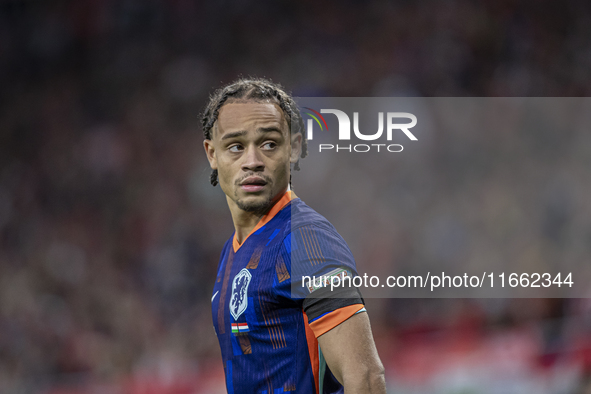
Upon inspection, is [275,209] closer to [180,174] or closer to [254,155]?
[254,155]

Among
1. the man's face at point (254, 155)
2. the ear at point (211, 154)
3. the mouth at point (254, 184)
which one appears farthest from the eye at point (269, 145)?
the ear at point (211, 154)

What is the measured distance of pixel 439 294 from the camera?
4840 mm

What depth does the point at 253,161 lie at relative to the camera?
69.5 inches

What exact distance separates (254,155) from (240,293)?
1.50ft

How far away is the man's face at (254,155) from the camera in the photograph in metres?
1.78

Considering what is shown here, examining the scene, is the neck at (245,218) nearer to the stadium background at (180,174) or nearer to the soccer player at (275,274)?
the soccer player at (275,274)

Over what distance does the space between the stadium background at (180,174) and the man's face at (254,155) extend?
9.18 feet

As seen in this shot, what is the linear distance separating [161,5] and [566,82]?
429cm

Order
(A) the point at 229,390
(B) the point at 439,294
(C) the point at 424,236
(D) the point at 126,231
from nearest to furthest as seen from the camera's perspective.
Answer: (A) the point at 229,390
(C) the point at 424,236
(B) the point at 439,294
(D) the point at 126,231

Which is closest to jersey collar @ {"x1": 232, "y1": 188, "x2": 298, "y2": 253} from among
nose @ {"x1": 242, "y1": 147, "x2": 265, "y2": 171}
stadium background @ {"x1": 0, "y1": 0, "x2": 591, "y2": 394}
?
nose @ {"x1": 242, "y1": 147, "x2": 265, "y2": 171}

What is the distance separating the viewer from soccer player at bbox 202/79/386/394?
1.40 m

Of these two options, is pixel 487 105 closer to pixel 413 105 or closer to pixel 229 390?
pixel 413 105

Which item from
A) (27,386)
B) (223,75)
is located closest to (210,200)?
(223,75)

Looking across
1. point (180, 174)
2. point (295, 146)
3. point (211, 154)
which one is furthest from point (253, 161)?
point (180, 174)
